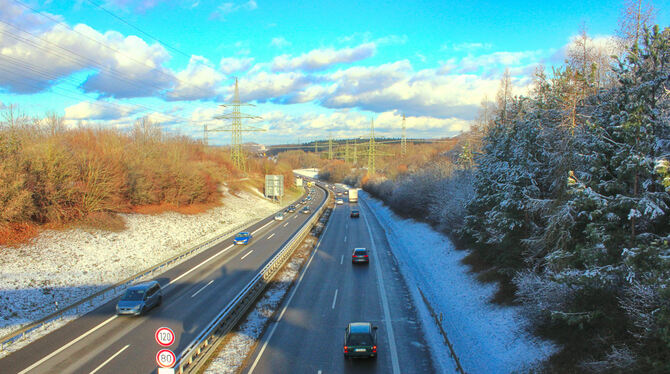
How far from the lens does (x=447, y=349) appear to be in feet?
49.6

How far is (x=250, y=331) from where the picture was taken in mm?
16328

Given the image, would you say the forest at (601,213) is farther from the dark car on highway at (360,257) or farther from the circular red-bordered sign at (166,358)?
the dark car on highway at (360,257)

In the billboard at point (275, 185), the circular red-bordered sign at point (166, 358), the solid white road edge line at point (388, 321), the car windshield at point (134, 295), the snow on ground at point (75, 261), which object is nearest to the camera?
the circular red-bordered sign at point (166, 358)

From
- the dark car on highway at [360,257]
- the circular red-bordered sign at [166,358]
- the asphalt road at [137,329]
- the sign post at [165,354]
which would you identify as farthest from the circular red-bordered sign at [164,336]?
the dark car on highway at [360,257]

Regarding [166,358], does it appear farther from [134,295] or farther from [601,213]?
[601,213]

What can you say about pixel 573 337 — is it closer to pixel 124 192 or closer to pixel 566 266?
pixel 566 266

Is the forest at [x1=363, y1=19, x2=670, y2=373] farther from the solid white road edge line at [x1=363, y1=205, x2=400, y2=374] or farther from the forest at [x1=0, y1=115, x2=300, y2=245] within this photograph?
the forest at [x1=0, y1=115, x2=300, y2=245]

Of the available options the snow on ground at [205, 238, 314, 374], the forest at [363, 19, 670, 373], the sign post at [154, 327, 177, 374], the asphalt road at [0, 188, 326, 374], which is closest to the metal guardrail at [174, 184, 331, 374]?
the snow on ground at [205, 238, 314, 374]

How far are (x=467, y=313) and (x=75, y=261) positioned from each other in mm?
24291

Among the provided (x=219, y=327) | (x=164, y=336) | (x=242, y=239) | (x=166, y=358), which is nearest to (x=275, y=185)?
(x=242, y=239)

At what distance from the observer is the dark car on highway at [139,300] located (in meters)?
17.8

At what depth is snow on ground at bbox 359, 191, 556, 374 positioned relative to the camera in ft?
46.0

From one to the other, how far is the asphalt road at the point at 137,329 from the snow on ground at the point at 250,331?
65.8 inches

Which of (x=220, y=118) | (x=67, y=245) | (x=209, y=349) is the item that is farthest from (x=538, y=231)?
(x=220, y=118)
